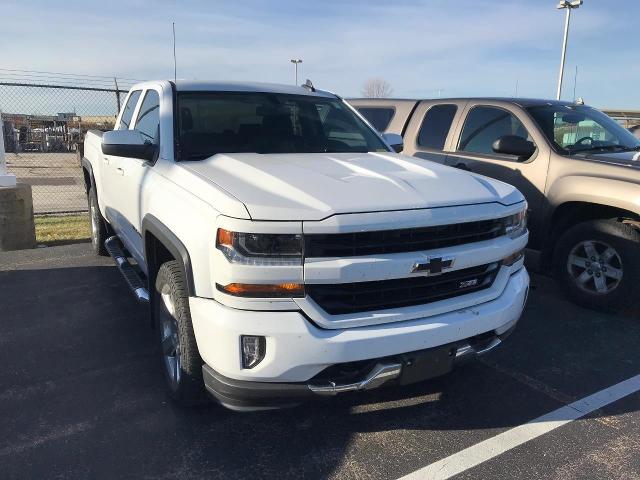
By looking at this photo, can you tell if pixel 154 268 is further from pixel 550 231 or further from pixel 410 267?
pixel 550 231

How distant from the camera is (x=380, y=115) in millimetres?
6938

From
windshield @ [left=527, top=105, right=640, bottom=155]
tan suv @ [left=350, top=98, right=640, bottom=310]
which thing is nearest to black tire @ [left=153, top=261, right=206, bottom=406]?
tan suv @ [left=350, top=98, right=640, bottom=310]

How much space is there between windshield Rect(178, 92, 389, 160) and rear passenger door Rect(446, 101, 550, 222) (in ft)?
5.57

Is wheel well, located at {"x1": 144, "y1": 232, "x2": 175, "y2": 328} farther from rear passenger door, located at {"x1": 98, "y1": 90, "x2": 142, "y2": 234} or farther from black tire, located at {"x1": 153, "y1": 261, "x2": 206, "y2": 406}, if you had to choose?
rear passenger door, located at {"x1": 98, "y1": 90, "x2": 142, "y2": 234}

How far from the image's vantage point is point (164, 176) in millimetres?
3264

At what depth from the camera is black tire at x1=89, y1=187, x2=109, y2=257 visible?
6.05 metres

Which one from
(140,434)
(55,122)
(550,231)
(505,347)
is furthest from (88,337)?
(55,122)

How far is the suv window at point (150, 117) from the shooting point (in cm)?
398

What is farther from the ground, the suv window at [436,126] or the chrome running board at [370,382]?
the suv window at [436,126]

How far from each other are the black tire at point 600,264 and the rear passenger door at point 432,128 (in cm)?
171

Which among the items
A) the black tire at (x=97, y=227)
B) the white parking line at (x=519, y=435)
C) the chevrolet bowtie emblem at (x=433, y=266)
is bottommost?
the white parking line at (x=519, y=435)

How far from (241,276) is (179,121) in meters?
1.76

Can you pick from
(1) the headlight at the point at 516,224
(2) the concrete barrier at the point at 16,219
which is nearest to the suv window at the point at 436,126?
(1) the headlight at the point at 516,224

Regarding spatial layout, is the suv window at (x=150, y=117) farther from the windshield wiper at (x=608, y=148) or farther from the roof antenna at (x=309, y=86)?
the windshield wiper at (x=608, y=148)
